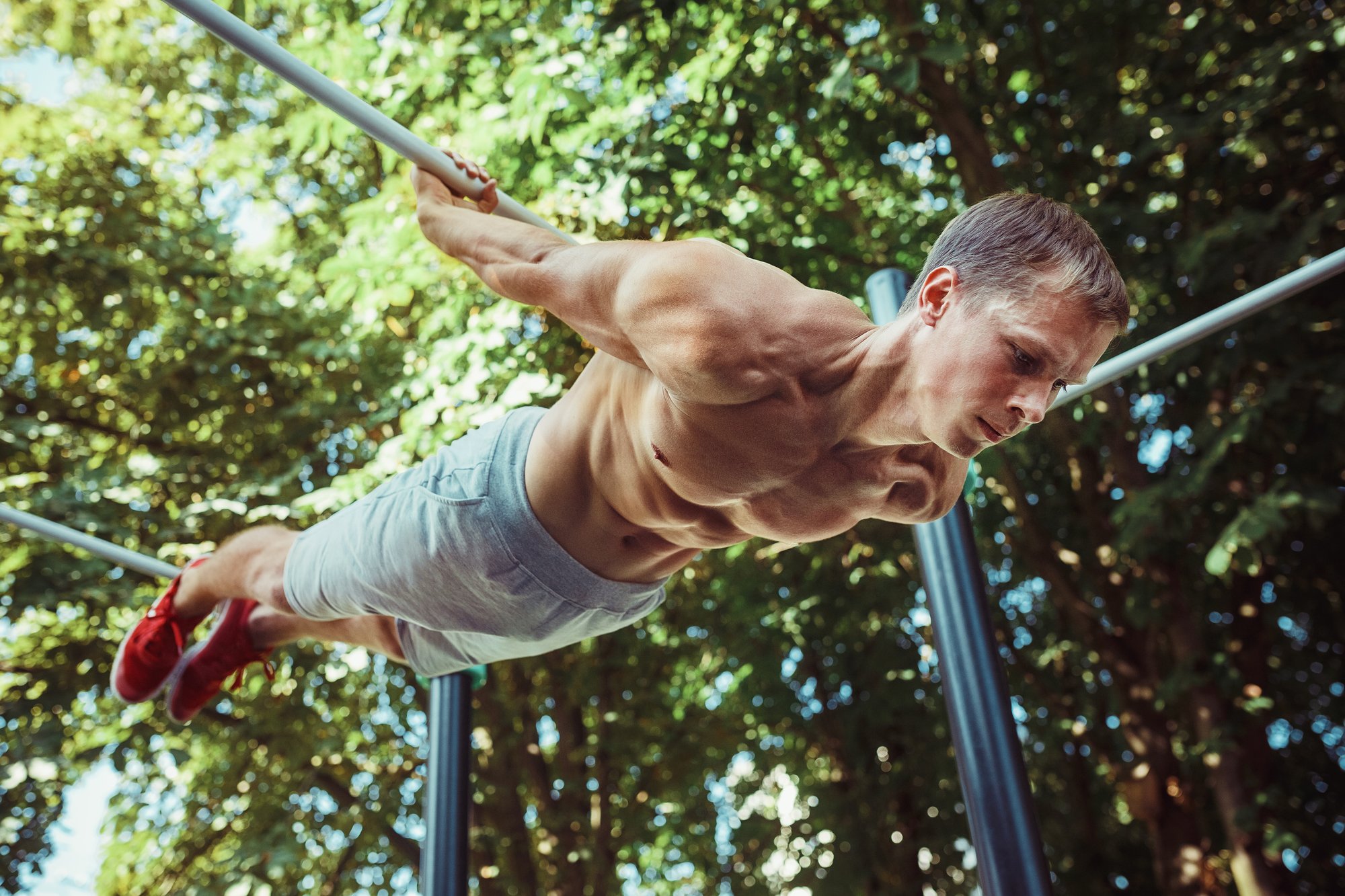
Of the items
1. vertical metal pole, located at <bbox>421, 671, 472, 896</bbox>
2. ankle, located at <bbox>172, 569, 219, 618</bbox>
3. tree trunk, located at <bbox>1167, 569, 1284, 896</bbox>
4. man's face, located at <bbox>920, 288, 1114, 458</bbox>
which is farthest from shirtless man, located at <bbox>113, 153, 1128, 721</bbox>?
tree trunk, located at <bbox>1167, 569, 1284, 896</bbox>

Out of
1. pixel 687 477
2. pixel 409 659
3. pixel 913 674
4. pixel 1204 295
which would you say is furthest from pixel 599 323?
pixel 913 674

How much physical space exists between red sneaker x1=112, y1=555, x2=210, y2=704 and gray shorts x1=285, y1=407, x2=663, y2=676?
0.64 metres

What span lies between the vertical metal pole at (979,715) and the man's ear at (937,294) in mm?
1122

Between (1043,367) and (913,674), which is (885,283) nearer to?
(1043,367)

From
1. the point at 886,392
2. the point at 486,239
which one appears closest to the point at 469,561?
the point at 486,239

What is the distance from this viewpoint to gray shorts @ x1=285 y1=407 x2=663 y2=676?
184cm

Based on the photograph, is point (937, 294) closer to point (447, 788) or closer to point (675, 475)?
point (675, 475)

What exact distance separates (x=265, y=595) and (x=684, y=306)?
135 centimetres

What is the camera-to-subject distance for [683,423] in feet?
5.14

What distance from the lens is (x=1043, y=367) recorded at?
1338 millimetres

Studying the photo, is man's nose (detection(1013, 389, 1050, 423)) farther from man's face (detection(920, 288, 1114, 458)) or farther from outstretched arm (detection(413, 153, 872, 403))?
outstretched arm (detection(413, 153, 872, 403))

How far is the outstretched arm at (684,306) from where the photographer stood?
56.5 inches

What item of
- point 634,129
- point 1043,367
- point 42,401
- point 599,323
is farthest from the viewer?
point 42,401

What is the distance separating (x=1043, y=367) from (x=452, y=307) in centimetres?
429
